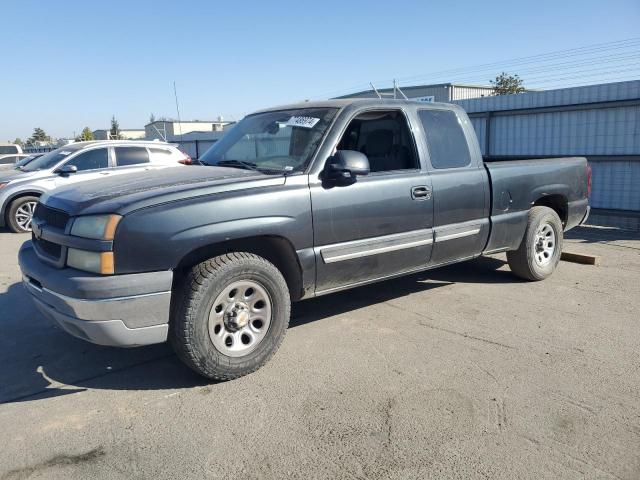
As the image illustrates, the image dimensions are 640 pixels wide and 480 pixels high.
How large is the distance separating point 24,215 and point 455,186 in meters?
8.91

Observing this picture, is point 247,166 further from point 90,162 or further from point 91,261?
point 90,162

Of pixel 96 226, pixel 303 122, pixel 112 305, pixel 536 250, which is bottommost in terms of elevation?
pixel 536 250

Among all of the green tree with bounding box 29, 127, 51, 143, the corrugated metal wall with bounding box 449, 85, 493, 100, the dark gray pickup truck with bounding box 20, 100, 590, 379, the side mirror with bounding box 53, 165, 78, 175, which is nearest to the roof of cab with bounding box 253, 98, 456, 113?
the dark gray pickup truck with bounding box 20, 100, 590, 379

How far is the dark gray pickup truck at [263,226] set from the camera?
10.8 feet

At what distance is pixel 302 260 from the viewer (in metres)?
3.98

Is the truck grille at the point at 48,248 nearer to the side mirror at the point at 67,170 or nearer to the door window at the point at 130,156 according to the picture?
the side mirror at the point at 67,170

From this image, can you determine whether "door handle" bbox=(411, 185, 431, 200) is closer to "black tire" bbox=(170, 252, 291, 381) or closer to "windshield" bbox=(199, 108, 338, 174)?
"windshield" bbox=(199, 108, 338, 174)

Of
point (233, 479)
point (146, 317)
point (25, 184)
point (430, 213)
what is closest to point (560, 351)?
point (430, 213)

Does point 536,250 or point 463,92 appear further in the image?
point 463,92

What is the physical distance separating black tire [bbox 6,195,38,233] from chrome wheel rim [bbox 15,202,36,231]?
17 millimetres

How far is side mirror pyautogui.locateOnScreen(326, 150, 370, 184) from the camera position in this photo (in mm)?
3979

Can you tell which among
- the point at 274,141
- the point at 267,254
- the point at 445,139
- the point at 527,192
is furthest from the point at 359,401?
the point at 527,192

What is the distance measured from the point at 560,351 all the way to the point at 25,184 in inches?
392

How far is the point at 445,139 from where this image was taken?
202 inches
